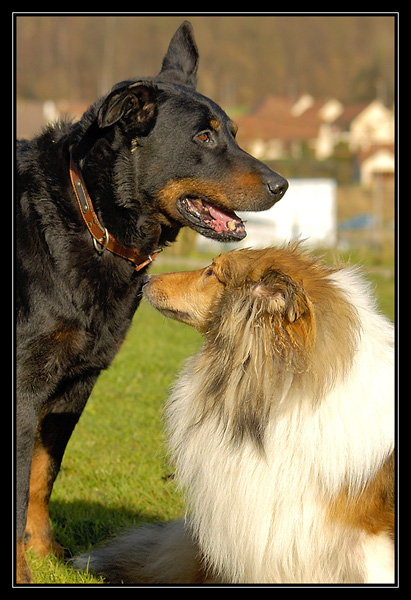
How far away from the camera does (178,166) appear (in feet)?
12.8

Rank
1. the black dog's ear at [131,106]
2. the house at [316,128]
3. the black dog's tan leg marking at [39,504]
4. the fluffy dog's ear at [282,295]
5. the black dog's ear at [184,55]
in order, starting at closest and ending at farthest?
the fluffy dog's ear at [282,295] → the black dog's ear at [131,106] → the black dog's tan leg marking at [39,504] → the black dog's ear at [184,55] → the house at [316,128]

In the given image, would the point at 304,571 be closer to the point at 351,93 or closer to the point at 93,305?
the point at 93,305

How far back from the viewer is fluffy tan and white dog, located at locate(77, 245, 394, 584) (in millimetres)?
3154

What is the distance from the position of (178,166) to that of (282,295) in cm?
113

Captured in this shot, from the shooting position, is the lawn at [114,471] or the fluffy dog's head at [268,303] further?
the lawn at [114,471]

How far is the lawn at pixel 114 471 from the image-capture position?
461cm

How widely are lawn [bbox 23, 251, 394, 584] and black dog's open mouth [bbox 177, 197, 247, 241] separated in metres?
0.88

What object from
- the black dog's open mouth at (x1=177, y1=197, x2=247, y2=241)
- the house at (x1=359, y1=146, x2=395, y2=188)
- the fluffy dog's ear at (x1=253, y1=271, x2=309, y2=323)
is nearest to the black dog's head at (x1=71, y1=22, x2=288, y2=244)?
the black dog's open mouth at (x1=177, y1=197, x2=247, y2=241)

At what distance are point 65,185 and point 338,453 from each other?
1969 mm

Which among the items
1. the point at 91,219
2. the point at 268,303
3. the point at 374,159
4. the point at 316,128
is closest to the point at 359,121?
the point at 316,128

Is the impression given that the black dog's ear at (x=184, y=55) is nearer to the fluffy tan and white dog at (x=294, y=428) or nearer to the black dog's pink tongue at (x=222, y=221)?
the black dog's pink tongue at (x=222, y=221)

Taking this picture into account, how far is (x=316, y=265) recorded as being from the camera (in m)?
3.58

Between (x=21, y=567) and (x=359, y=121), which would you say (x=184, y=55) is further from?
(x=359, y=121)

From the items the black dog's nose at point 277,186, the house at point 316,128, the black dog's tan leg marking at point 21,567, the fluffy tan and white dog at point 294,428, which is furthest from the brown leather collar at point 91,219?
the house at point 316,128
